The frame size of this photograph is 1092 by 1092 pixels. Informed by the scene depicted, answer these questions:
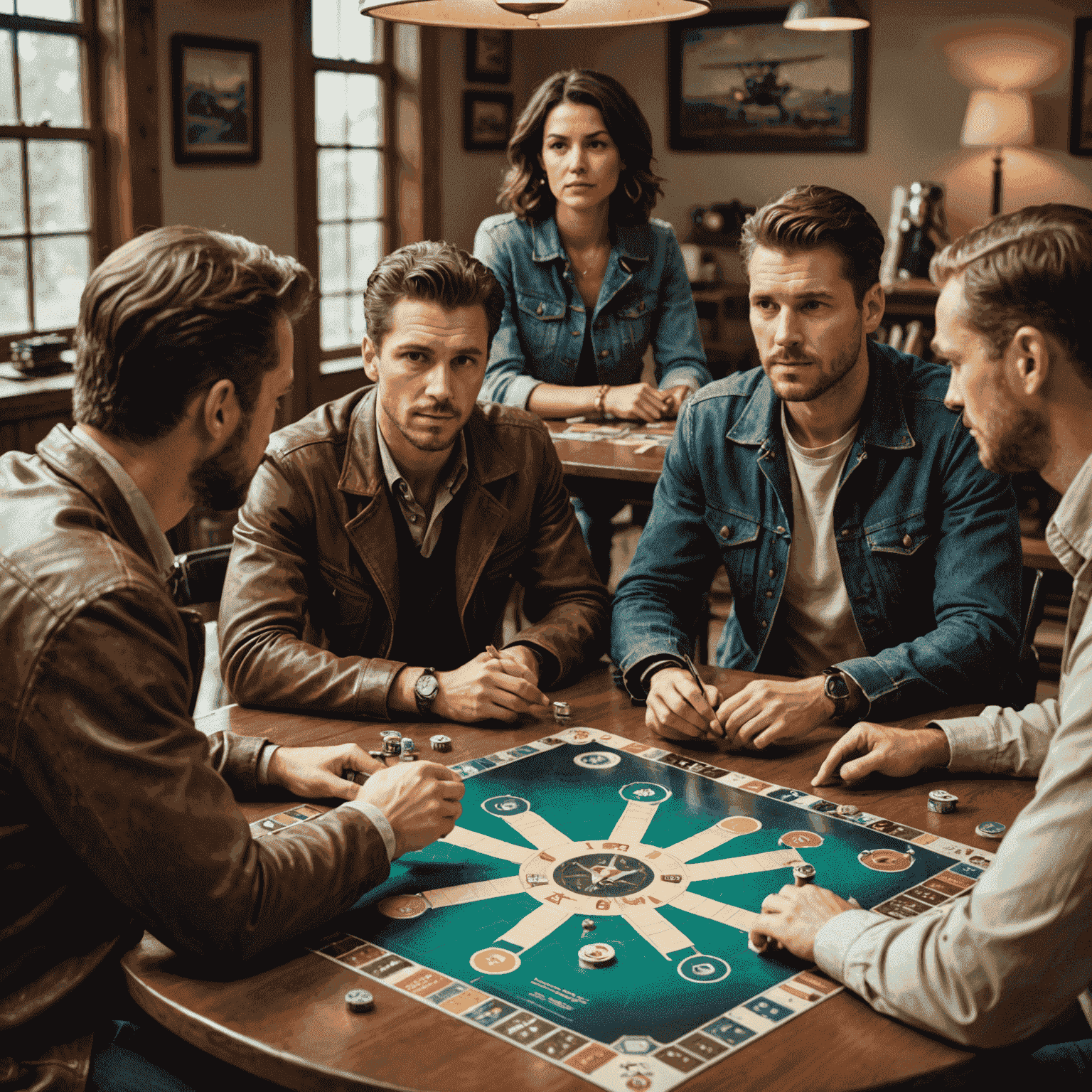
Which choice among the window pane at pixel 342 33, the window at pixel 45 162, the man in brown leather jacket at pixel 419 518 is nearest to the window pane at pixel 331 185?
the window pane at pixel 342 33

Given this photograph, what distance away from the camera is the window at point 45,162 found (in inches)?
203

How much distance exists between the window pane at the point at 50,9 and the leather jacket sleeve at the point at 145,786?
15.3ft

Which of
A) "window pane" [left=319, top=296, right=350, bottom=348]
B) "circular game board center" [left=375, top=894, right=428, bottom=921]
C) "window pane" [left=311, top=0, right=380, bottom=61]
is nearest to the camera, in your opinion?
"circular game board center" [left=375, top=894, right=428, bottom=921]

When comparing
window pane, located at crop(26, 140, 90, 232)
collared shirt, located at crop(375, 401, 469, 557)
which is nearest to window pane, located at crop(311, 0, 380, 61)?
window pane, located at crop(26, 140, 90, 232)

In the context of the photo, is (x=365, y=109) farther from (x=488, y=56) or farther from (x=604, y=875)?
(x=604, y=875)

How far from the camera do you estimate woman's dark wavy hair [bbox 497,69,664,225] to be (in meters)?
3.64

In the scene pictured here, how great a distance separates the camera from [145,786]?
4.20ft

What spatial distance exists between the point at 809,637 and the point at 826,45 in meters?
6.30

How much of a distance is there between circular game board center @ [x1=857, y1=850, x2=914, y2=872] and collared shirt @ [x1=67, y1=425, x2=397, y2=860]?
570 mm

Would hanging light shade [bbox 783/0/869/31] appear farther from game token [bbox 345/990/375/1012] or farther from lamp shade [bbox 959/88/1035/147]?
game token [bbox 345/990/375/1012]

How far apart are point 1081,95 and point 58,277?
542 centimetres

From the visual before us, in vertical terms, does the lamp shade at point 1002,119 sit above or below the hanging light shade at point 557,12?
above

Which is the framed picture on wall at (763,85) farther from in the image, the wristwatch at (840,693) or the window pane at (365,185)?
the wristwatch at (840,693)

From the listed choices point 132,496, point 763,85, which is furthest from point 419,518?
point 763,85
